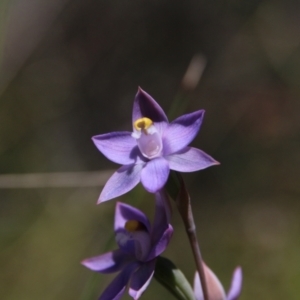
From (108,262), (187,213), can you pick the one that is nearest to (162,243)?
(187,213)

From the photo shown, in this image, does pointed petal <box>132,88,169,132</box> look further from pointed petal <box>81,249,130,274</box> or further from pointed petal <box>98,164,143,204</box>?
pointed petal <box>81,249,130,274</box>

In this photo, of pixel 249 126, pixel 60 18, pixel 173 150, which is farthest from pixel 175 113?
pixel 60 18

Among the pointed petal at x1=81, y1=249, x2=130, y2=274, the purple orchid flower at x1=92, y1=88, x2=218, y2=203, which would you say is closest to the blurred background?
the pointed petal at x1=81, y1=249, x2=130, y2=274

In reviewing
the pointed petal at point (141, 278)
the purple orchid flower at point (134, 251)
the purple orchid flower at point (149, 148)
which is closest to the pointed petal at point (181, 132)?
the purple orchid flower at point (149, 148)

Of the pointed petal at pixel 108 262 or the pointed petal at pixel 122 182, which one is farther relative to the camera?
the pointed petal at pixel 108 262

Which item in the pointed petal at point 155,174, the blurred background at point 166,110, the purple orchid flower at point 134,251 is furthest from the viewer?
the blurred background at point 166,110

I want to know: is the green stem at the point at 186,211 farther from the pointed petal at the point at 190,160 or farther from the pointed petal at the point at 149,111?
the pointed petal at the point at 149,111

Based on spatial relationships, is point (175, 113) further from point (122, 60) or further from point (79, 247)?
point (122, 60)
